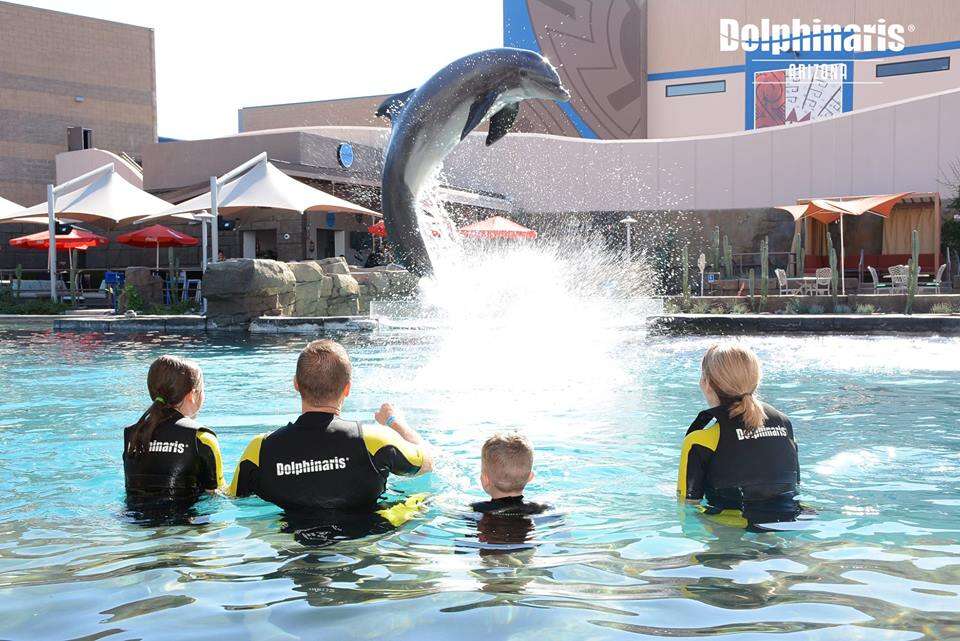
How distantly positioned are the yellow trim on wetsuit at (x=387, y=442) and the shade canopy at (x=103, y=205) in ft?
58.7

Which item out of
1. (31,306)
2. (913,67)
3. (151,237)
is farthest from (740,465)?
(913,67)

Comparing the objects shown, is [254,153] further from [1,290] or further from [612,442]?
[612,442]

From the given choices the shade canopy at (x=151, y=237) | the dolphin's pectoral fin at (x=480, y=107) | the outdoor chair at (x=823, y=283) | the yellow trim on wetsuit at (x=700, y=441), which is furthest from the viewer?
the shade canopy at (x=151, y=237)

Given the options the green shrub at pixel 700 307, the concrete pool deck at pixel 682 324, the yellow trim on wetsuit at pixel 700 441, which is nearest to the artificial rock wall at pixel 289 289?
the concrete pool deck at pixel 682 324

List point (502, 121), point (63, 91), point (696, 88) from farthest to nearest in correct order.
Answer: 1. point (696, 88)
2. point (63, 91)
3. point (502, 121)

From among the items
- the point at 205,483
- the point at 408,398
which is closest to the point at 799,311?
the point at 408,398

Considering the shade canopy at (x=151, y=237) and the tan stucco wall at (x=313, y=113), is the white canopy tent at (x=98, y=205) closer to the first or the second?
the shade canopy at (x=151, y=237)

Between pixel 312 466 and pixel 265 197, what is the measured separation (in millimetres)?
16694

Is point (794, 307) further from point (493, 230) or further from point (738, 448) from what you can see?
point (738, 448)

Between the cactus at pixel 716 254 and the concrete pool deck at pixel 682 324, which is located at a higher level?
the cactus at pixel 716 254

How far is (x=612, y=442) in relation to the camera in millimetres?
5977

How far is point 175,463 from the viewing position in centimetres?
383

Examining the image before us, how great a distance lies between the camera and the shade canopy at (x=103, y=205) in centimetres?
2003

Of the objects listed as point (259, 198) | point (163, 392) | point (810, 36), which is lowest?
point (163, 392)
